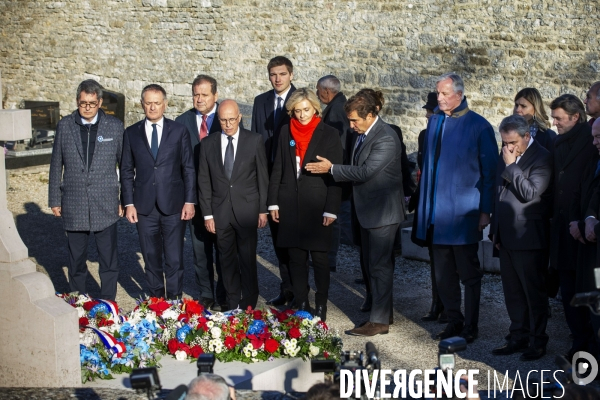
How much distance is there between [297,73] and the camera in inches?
605

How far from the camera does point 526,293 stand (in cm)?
563

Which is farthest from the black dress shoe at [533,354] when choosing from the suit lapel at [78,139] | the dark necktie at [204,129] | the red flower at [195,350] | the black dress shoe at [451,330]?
the suit lapel at [78,139]

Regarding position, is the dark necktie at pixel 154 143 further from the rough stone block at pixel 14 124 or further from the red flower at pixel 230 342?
the red flower at pixel 230 342

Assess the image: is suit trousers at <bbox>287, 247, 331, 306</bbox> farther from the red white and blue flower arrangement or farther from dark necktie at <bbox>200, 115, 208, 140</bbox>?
dark necktie at <bbox>200, 115, 208, 140</bbox>

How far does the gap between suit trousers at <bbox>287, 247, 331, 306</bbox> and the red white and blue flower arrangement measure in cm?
78

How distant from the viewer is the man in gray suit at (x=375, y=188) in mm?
6059

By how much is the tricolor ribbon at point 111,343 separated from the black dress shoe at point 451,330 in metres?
2.27

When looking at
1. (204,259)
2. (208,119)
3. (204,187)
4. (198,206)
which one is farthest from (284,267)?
(208,119)

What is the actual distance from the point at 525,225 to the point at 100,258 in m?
3.32

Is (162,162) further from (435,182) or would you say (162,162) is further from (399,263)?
(399,263)

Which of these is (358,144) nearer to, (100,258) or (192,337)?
(192,337)

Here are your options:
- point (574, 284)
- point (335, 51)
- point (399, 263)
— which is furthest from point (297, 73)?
point (574, 284)

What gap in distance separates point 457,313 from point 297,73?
995 centimetres

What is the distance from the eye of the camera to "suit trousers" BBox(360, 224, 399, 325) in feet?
20.2
